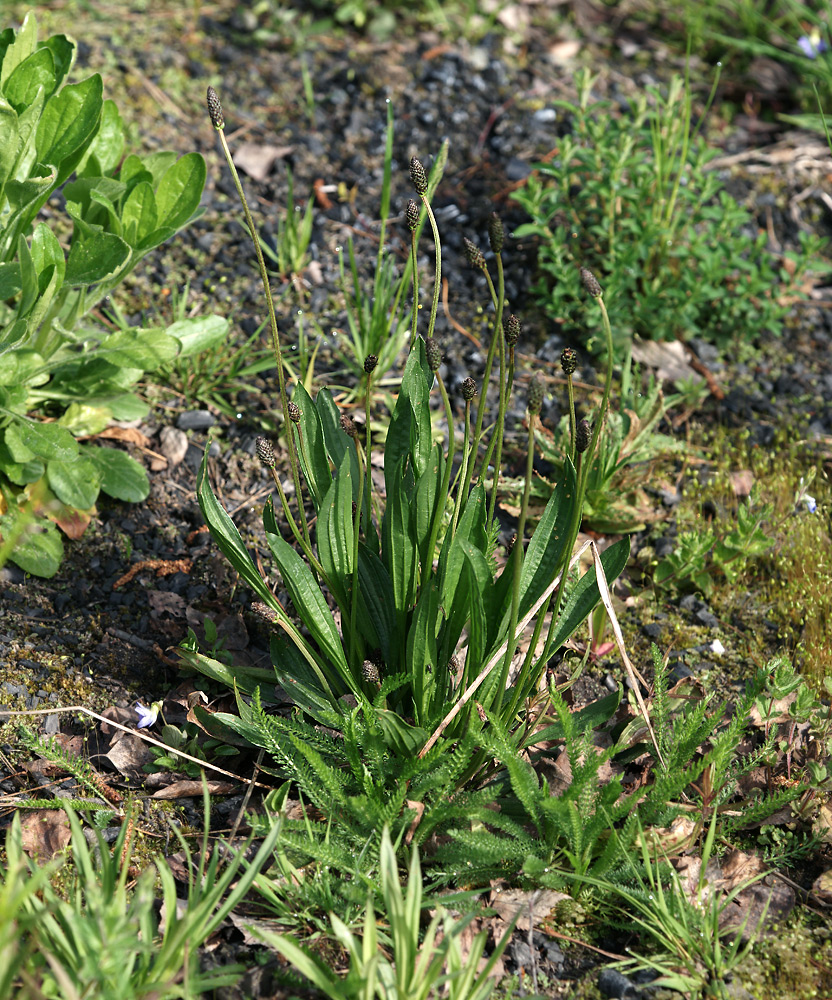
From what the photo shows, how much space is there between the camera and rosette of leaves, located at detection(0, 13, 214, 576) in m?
2.26

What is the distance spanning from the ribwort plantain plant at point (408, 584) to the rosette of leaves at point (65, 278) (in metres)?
0.66

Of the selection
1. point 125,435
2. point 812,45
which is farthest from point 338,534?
point 812,45

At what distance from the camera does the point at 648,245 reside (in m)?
3.37

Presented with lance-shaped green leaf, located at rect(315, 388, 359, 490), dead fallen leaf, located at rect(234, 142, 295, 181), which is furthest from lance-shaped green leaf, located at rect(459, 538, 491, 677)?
dead fallen leaf, located at rect(234, 142, 295, 181)

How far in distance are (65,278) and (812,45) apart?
145 inches

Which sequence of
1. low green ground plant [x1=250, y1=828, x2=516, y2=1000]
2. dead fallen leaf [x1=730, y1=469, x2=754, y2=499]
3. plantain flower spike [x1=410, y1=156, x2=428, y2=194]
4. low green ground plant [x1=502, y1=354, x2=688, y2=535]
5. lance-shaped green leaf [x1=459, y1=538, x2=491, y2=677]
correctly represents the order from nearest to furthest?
low green ground plant [x1=250, y1=828, x2=516, y2=1000] < plantain flower spike [x1=410, y1=156, x2=428, y2=194] < lance-shaped green leaf [x1=459, y1=538, x2=491, y2=677] < low green ground plant [x1=502, y1=354, x2=688, y2=535] < dead fallen leaf [x1=730, y1=469, x2=754, y2=499]

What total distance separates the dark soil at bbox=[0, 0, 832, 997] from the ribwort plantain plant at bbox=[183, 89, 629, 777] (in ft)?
1.36

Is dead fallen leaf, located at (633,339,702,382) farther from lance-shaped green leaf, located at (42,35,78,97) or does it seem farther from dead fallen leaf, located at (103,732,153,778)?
dead fallen leaf, located at (103,732,153,778)

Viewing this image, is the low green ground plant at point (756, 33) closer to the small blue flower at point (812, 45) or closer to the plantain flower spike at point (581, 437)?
the small blue flower at point (812, 45)

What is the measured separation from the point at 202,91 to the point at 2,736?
9.89 feet

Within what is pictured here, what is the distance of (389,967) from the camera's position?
5.32 feet

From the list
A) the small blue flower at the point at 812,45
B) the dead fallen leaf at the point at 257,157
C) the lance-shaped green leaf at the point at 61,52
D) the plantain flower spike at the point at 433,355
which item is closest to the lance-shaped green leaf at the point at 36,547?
the lance-shaped green leaf at the point at 61,52

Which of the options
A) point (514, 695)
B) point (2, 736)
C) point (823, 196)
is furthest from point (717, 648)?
point (823, 196)

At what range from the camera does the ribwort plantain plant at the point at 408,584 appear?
1905mm
